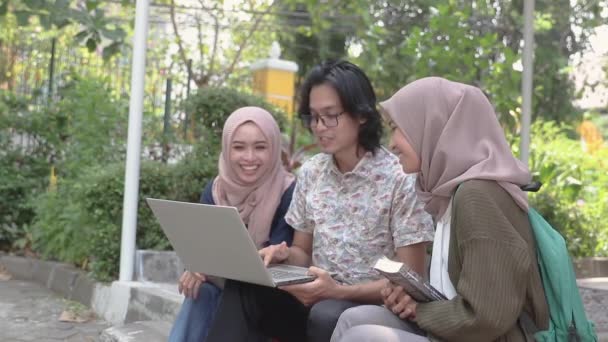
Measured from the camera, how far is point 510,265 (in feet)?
6.57

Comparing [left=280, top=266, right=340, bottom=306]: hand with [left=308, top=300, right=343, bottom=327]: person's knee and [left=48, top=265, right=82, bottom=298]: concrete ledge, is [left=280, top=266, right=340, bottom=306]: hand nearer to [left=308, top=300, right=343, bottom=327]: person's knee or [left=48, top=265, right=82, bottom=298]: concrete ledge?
[left=308, top=300, right=343, bottom=327]: person's knee

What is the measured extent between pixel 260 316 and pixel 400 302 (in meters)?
0.71

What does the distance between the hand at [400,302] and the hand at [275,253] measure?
66 cm

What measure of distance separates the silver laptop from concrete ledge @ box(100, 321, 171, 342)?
1206mm

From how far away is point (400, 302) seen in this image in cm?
222

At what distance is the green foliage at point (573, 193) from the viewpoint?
5945 mm

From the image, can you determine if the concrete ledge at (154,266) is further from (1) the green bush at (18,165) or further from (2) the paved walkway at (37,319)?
(1) the green bush at (18,165)

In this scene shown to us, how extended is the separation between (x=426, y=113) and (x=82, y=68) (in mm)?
7172

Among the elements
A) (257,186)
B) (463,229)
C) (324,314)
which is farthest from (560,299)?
(257,186)

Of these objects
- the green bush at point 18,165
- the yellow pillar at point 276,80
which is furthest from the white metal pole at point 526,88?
the yellow pillar at point 276,80

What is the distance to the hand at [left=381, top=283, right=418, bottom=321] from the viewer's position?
2205 mm

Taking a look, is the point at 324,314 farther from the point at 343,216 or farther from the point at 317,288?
the point at 343,216

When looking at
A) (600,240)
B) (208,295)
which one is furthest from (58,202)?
(600,240)

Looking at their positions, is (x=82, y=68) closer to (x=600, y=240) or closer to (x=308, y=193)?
(x=600, y=240)
